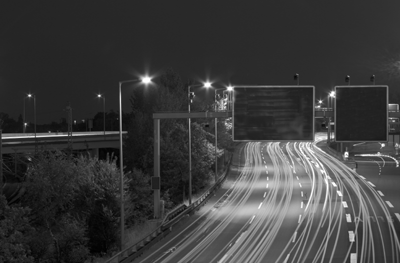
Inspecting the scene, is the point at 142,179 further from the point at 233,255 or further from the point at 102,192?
the point at 233,255

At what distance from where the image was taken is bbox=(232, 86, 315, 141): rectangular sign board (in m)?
26.5

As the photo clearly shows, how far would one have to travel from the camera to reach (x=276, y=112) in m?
26.5

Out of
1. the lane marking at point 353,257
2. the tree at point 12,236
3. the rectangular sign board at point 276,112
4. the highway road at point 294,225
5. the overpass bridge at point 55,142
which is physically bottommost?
the highway road at point 294,225

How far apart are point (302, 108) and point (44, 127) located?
15679 cm

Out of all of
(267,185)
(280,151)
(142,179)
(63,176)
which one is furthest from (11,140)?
(280,151)

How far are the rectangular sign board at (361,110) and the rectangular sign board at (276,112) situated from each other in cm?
137

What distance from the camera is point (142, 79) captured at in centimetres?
2508

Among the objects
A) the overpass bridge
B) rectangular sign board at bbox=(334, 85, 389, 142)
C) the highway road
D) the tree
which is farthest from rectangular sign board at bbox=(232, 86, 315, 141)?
the overpass bridge

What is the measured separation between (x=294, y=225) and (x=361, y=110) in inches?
334

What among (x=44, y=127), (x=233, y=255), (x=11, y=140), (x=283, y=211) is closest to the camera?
(x=233, y=255)

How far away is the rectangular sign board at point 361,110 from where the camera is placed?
86.0ft

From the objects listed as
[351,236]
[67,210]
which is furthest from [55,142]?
[351,236]

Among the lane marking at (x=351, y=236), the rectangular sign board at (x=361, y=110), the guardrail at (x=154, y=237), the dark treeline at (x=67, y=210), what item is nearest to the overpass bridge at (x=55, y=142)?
the dark treeline at (x=67, y=210)

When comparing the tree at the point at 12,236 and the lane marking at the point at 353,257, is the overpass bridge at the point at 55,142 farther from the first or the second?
the lane marking at the point at 353,257
